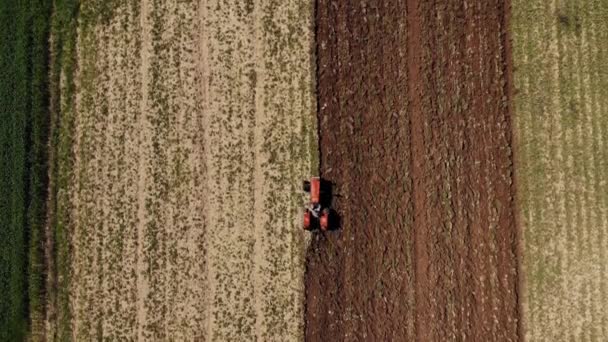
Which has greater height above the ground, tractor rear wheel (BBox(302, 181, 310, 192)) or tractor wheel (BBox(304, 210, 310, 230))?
tractor rear wheel (BBox(302, 181, 310, 192))

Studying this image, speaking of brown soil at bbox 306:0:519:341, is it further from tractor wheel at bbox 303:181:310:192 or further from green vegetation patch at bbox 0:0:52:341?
green vegetation patch at bbox 0:0:52:341

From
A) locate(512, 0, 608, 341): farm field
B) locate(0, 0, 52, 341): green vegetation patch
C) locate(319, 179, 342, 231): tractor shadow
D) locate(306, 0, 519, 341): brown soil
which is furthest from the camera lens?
locate(0, 0, 52, 341): green vegetation patch

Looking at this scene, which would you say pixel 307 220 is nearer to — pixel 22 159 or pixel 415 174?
pixel 415 174

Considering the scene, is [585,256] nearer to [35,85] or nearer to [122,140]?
[122,140]

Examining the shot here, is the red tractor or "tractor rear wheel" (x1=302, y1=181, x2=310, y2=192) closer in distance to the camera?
the red tractor

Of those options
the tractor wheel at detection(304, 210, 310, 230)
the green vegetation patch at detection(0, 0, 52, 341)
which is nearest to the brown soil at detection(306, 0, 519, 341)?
the tractor wheel at detection(304, 210, 310, 230)

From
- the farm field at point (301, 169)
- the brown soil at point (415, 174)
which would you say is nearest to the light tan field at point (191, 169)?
the farm field at point (301, 169)

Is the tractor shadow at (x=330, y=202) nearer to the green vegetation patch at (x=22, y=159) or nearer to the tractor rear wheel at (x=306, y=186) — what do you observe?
the tractor rear wheel at (x=306, y=186)
